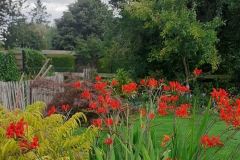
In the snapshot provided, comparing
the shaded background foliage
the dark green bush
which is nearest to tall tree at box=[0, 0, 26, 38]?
the dark green bush

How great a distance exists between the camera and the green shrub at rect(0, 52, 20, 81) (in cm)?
1762

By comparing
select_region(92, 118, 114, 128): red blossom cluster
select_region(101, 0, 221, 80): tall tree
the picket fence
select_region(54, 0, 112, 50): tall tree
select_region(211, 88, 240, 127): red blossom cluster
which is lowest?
the picket fence

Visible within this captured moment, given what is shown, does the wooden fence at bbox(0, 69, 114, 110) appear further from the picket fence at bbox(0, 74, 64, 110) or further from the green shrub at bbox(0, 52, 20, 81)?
the green shrub at bbox(0, 52, 20, 81)

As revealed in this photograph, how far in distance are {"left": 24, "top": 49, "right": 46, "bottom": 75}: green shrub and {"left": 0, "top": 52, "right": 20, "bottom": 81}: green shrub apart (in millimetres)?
2833

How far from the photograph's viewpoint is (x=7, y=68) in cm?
1778

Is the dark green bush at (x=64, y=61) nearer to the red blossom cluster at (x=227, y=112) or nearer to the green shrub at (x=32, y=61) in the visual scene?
the green shrub at (x=32, y=61)

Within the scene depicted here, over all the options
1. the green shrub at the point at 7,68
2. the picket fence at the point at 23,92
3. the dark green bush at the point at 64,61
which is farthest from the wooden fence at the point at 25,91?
the dark green bush at the point at 64,61

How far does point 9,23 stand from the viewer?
36.8m

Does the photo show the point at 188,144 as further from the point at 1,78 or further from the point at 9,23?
the point at 9,23

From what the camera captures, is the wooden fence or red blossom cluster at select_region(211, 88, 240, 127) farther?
the wooden fence

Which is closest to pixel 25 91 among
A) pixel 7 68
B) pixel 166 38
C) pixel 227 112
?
pixel 7 68

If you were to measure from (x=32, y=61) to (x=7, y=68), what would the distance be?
423cm

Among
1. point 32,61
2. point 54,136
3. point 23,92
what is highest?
point 32,61

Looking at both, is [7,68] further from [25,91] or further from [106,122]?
[106,122]
